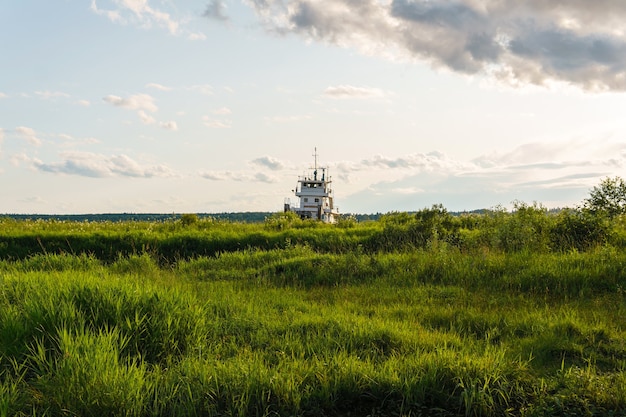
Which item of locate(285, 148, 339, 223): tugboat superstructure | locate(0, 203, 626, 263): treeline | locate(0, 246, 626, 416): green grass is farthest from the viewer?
locate(285, 148, 339, 223): tugboat superstructure

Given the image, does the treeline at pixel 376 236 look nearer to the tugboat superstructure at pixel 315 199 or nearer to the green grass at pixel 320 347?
the green grass at pixel 320 347

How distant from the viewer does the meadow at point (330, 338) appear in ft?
16.2

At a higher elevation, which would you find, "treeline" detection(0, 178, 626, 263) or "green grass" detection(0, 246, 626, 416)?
"treeline" detection(0, 178, 626, 263)

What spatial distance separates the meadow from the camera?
4.94 meters

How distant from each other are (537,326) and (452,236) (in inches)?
465

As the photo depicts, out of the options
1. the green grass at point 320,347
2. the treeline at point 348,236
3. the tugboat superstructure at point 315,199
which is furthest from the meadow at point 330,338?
the tugboat superstructure at point 315,199

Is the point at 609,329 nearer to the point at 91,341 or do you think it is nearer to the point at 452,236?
the point at 91,341

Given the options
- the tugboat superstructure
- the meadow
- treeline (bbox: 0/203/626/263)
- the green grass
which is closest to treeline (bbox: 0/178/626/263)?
treeline (bbox: 0/203/626/263)

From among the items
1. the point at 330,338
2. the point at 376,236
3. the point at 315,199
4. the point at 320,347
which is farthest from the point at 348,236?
the point at 315,199

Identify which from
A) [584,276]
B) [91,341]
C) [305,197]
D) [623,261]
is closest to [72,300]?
[91,341]

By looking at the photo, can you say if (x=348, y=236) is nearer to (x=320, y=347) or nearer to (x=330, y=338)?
(x=330, y=338)

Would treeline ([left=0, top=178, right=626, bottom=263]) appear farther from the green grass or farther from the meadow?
the green grass

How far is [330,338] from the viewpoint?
6719 millimetres

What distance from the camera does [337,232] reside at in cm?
2117
